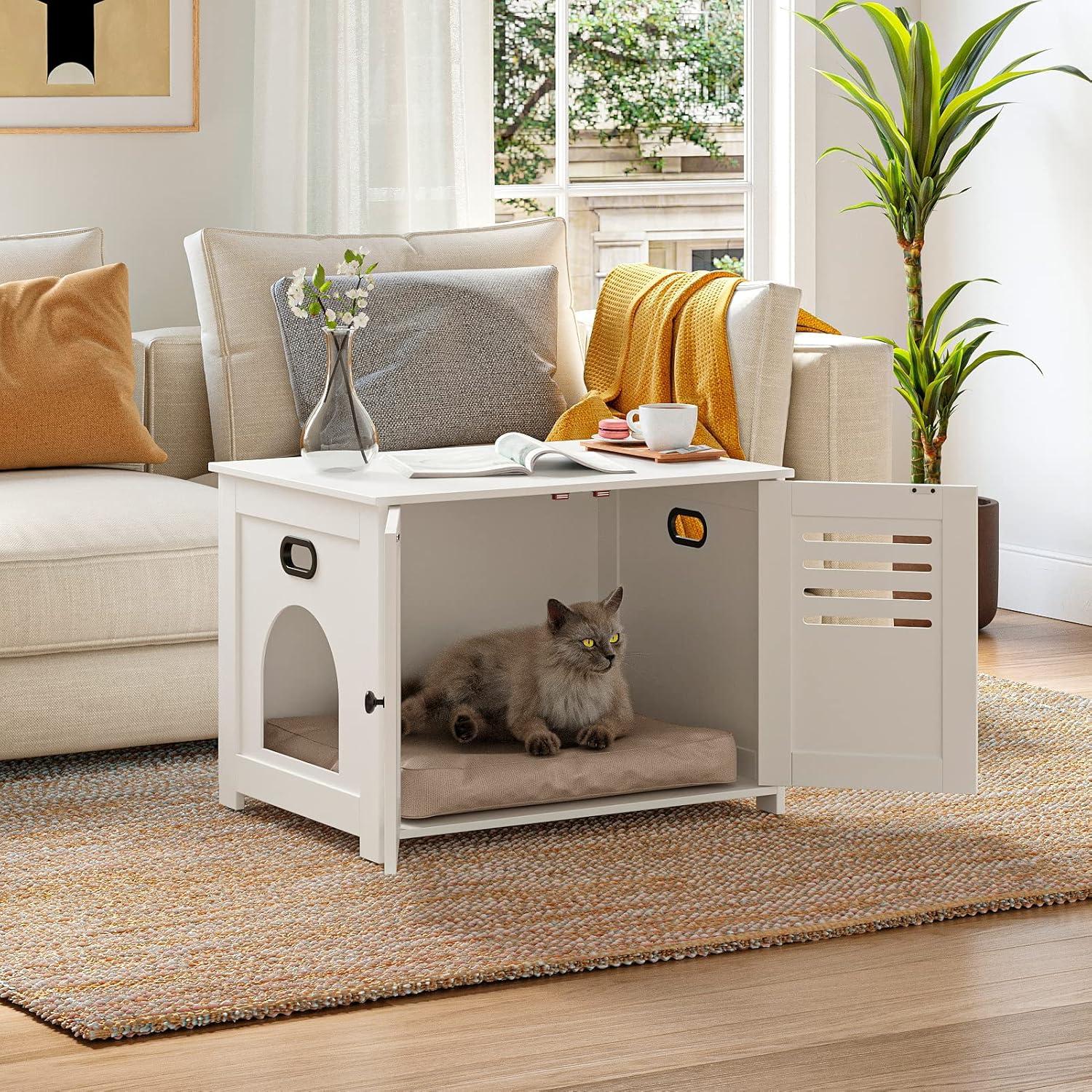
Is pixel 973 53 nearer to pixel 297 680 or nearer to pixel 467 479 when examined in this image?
pixel 467 479

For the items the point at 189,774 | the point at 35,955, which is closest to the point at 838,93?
the point at 189,774

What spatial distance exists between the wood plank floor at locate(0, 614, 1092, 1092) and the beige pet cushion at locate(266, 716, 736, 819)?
1.45ft

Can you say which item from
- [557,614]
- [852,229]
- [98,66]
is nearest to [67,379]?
[98,66]

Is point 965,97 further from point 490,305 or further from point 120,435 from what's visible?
point 120,435

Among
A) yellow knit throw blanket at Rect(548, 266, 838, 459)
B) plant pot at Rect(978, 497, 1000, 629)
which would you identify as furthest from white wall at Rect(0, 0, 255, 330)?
plant pot at Rect(978, 497, 1000, 629)

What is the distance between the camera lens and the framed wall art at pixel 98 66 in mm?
3676

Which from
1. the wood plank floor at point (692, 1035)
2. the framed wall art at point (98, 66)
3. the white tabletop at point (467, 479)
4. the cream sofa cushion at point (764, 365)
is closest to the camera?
the wood plank floor at point (692, 1035)

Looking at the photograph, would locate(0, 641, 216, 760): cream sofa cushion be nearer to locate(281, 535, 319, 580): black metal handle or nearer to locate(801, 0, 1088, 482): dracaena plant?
locate(281, 535, 319, 580): black metal handle

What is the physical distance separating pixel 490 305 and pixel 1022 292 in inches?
61.1

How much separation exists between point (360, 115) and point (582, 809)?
2.01 meters

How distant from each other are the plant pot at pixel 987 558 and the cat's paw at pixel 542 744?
170 centimetres

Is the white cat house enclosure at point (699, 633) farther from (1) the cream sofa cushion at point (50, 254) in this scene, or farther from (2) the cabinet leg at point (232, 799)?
(1) the cream sofa cushion at point (50, 254)

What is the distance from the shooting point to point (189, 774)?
272 centimetres

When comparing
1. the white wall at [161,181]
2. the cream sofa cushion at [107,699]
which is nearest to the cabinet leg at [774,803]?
the cream sofa cushion at [107,699]
